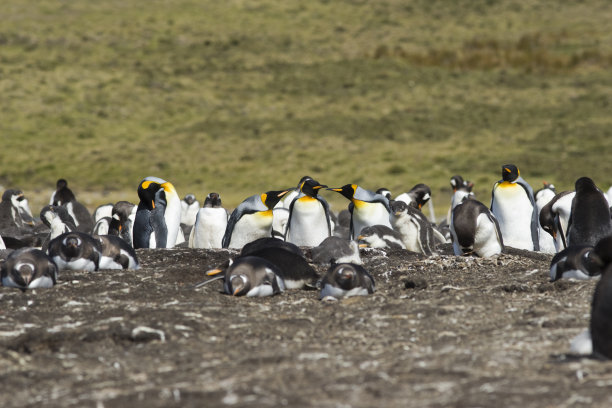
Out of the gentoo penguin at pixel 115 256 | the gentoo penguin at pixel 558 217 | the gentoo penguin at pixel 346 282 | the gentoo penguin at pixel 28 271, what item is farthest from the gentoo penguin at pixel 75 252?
the gentoo penguin at pixel 558 217

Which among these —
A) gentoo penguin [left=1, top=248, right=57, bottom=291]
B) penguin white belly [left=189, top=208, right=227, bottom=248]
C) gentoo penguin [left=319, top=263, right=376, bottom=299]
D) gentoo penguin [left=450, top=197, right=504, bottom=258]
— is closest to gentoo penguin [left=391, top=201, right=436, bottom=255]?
gentoo penguin [left=450, top=197, right=504, bottom=258]

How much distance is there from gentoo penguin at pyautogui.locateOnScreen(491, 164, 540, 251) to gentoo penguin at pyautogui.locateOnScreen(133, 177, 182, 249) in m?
4.48

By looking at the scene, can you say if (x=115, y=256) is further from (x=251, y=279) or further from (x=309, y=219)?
(x=309, y=219)

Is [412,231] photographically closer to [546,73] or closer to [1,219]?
[1,219]

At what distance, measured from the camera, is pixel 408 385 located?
4.21 meters

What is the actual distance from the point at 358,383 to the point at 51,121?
112 feet

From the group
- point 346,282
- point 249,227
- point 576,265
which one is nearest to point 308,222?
point 249,227

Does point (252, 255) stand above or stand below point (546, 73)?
below

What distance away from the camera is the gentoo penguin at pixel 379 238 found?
10.1 m

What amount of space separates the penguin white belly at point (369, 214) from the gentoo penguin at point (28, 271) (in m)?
5.07

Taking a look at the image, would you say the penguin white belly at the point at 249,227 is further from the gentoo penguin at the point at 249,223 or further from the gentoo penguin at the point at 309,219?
the gentoo penguin at the point at 309,219

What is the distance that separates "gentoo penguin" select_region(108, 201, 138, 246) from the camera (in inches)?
459

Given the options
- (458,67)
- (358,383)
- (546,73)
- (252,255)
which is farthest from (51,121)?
(358,383)

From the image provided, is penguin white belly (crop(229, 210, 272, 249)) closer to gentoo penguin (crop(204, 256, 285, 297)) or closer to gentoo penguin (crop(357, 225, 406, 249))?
gentoo penguin (crop(357, 225, 406, 249))
